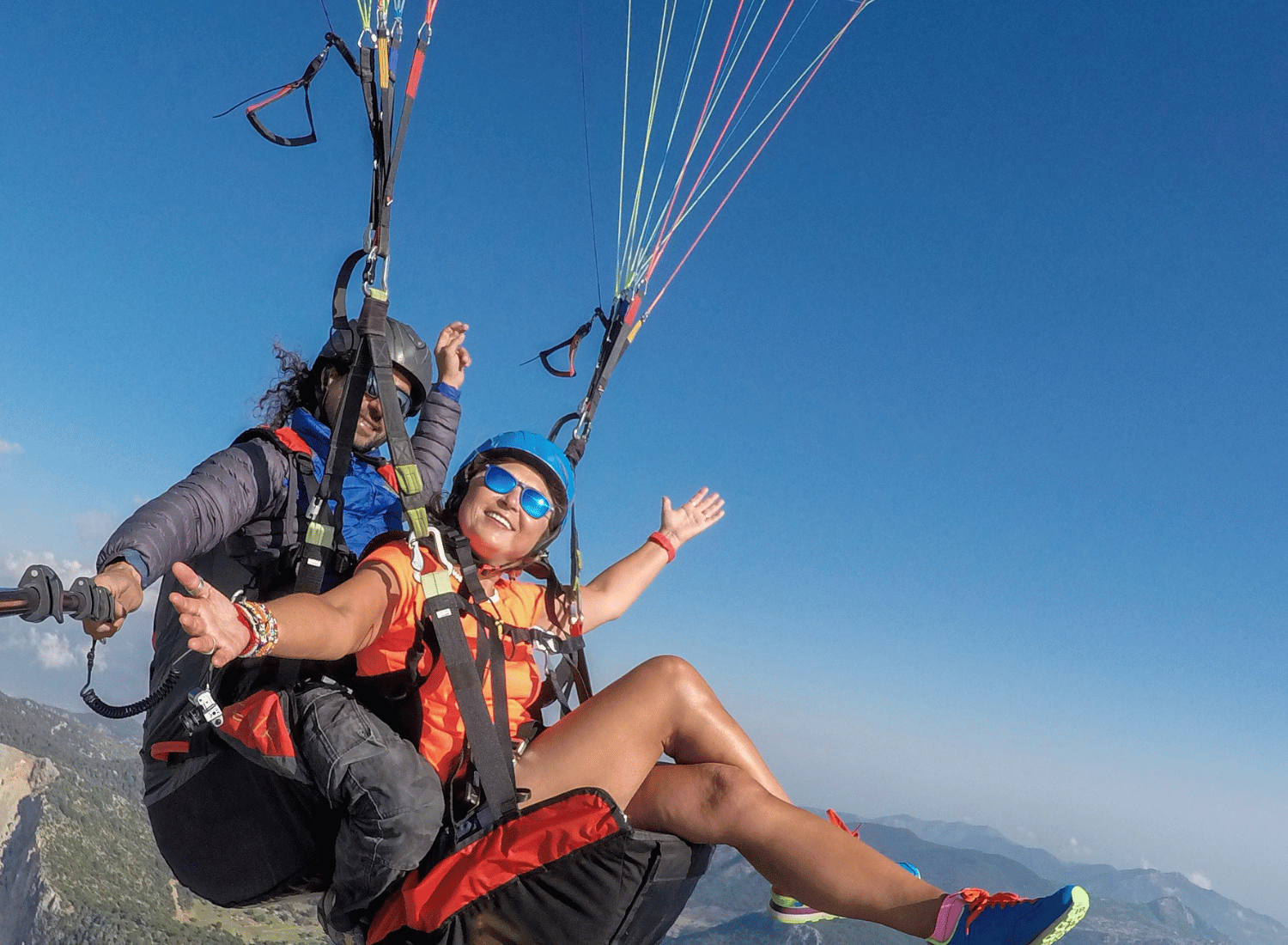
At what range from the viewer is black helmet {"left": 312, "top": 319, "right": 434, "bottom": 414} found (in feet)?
14.1

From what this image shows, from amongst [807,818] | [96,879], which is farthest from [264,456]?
Result: [96,879]

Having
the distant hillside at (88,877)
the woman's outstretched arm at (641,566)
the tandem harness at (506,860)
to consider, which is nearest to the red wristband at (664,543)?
the woman's outstretched arm at (641,566)

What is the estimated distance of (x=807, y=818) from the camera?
3.14m

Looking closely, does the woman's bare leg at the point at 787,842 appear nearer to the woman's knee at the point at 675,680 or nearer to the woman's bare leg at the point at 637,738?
the woman's bare leg at the point at 637,738

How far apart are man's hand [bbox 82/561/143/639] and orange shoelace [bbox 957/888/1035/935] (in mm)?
2623

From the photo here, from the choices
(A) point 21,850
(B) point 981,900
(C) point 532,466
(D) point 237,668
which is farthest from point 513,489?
(A) point 21,850

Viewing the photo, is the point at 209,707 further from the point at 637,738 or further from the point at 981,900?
the point at 981,900

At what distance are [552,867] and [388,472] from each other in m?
2.03

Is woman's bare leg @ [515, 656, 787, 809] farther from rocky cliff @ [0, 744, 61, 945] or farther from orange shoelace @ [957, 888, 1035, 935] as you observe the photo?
rocky cliff @ [0, 744, 61, 945]

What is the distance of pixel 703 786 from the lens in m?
3.31

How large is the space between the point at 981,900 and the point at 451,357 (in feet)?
11.4

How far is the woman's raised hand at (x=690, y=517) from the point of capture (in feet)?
15.5

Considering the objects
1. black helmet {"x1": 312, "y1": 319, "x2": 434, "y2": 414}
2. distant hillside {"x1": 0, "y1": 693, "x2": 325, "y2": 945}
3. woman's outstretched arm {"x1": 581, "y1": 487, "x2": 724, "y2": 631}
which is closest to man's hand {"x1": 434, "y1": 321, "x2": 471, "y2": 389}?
black helmet {"x1": 312, "y1": 319, "x2": 434, "y2": 414}

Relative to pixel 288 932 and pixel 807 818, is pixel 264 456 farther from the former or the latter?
pixel 288 932
